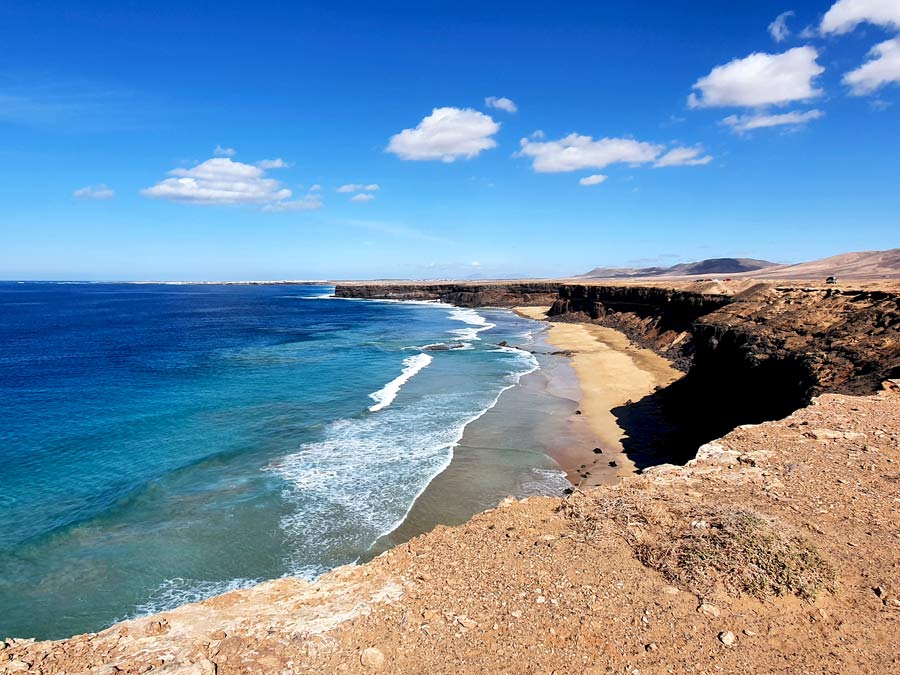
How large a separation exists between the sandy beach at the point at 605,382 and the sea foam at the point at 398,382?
12515 millimetres

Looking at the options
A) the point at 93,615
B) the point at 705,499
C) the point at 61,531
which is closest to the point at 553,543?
the point at 705,499

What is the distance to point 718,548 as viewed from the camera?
28.6ft

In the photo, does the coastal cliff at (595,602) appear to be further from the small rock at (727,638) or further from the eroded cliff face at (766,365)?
the eroded cliff face at (766,365)

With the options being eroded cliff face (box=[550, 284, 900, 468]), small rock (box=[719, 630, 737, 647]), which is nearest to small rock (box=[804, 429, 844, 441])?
eroded cliff face (box=[550, 284, 900, 468])

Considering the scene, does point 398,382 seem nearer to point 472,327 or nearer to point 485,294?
point 472,327

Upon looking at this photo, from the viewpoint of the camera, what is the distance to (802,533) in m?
9.10

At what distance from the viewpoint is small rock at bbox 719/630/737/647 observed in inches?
275

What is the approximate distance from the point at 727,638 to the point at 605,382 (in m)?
31.6

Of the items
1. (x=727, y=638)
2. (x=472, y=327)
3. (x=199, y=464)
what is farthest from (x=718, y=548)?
(x=472, y=327)

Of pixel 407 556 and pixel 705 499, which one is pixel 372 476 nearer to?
pixel 407 556

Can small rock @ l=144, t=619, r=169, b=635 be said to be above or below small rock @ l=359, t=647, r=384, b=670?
below

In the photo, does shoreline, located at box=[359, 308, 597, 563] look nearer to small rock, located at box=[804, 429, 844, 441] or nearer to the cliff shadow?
the cliff shadow

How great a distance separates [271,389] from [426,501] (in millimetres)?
20432

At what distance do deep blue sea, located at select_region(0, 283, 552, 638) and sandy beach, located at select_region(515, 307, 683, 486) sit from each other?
5815 millimetres
